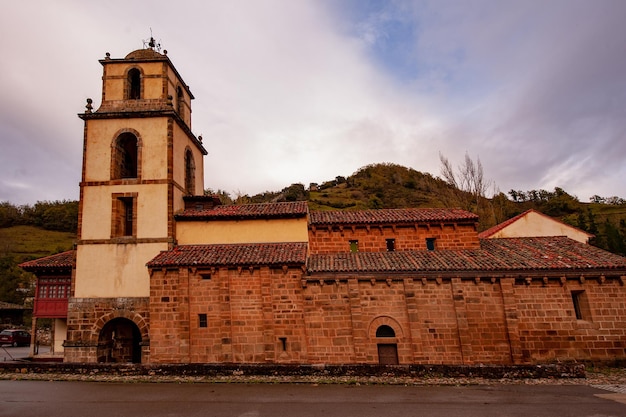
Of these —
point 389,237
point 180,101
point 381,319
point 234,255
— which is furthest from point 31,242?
point 381,319

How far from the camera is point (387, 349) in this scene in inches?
607

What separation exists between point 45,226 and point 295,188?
4629cm

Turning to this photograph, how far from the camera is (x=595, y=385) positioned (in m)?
11.3

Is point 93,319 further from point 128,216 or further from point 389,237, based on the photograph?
point 389,237

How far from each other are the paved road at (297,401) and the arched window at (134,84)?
1398cm

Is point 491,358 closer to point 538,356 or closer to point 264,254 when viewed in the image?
point 538,356

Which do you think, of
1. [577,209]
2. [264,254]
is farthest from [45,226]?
[577,209]

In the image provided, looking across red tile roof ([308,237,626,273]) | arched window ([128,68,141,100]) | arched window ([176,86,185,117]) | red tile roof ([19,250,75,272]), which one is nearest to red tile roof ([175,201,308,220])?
red tile roof ([308,237,626,273])

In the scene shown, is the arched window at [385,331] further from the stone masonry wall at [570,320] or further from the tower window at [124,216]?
the tower window at [124,216]

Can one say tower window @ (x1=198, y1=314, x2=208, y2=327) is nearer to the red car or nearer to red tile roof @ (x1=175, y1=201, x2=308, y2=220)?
red tile roof @ (x1=175, y1=201, x2=308, y2=220)

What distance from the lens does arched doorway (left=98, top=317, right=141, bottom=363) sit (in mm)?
16750

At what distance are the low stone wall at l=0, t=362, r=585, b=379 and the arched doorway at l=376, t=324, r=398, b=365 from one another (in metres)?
3.23

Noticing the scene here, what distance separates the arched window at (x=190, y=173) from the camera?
67.7 ft

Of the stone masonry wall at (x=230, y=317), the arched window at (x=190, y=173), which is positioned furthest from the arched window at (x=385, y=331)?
the arched window at (x=190, y=173)
